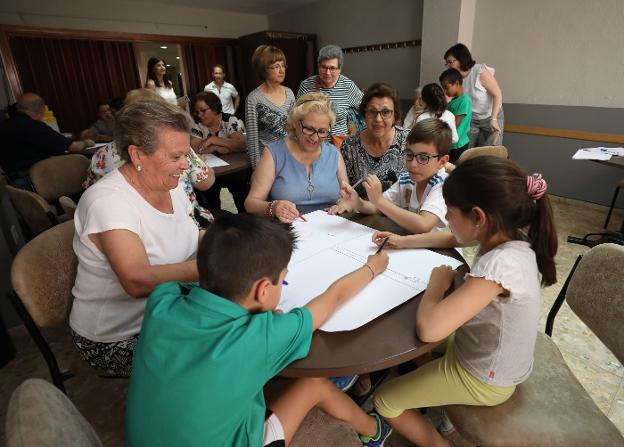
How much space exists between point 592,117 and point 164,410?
4633 millimetres

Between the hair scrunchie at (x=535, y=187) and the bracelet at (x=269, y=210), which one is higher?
the hair scrunchie at (x=535, y=187)

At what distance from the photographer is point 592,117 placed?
3.76m

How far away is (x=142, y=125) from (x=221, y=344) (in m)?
0.84

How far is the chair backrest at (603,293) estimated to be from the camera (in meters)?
1.03

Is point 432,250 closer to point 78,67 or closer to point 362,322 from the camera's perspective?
point 362,322

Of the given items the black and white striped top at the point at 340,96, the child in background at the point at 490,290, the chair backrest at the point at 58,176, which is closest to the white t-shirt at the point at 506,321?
the child in background at the point at 490,290

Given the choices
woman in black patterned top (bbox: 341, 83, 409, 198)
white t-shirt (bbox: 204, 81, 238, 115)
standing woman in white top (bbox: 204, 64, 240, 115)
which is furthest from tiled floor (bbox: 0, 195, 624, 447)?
white t-shirt (bbox: 204, 81, 238, 115)

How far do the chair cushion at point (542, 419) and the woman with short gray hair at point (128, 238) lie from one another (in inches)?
37.0

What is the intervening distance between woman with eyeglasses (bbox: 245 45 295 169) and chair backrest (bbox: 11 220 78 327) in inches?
70.7

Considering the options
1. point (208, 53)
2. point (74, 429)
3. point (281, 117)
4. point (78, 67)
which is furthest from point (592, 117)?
point (78, 67)

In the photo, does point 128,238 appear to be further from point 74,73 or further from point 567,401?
point 74,73

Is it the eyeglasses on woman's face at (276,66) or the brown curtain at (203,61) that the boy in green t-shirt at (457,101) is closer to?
the eyeglasses on woman's face at (276,66)

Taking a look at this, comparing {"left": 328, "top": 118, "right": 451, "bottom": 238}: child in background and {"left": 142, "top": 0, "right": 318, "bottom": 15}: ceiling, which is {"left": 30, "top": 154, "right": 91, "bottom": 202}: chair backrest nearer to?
{"left": 328, "top": 118, "right": 451, "bottom": 238}: child in background

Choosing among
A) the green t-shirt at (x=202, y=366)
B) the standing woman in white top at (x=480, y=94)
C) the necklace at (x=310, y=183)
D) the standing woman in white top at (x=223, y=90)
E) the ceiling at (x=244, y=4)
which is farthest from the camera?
the ceiling at (x=244, y=4)
